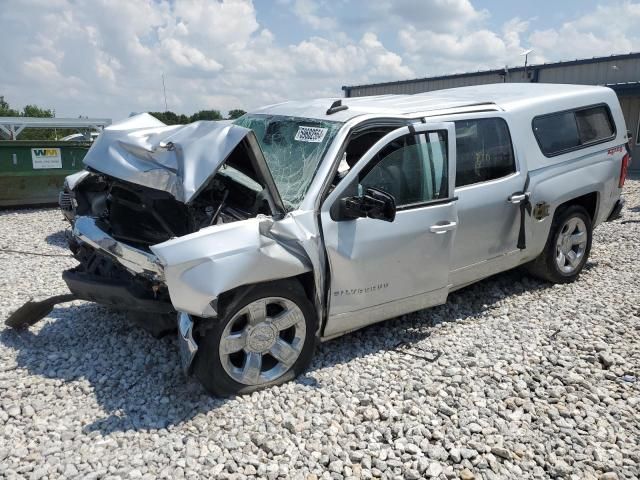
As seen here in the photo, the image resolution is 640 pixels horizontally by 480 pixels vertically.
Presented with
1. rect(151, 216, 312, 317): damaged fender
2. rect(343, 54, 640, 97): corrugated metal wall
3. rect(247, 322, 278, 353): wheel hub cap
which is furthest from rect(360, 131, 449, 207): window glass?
rect(343, 54, 640, 97): corrugated metal wall

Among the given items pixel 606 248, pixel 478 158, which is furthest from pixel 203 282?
pixel 606 248

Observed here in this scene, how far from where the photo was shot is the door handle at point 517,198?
190 inches

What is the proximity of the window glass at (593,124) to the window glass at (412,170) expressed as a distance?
2242mm

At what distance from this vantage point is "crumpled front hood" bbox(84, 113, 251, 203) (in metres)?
3.44

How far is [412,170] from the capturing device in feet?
13.6

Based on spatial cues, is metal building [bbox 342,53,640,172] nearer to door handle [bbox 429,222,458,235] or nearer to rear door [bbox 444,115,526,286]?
rear door [bbox 444,115,526,286]

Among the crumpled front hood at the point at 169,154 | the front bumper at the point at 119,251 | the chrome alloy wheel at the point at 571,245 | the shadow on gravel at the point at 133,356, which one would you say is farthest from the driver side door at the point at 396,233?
the chrome alloy wheel at the point at 571,245

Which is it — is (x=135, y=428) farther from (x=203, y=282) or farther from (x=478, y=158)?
(x=478, y=158)

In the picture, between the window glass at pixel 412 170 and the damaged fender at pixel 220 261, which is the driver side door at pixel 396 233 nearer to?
the window glass at pixel 412 170

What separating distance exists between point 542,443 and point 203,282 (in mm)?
2185

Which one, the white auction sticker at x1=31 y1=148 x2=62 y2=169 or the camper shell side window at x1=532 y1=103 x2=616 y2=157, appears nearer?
the camper shell side window at x1=532 y1=103 x2=616 y2=157

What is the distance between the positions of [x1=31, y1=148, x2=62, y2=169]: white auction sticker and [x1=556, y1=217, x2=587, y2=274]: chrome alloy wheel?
935 centimetres

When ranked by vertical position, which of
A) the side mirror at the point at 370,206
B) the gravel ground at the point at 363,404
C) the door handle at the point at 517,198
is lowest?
the gravel ground at the point at 363,404

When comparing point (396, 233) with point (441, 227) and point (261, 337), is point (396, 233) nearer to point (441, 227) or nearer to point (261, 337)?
point (441, 227)
